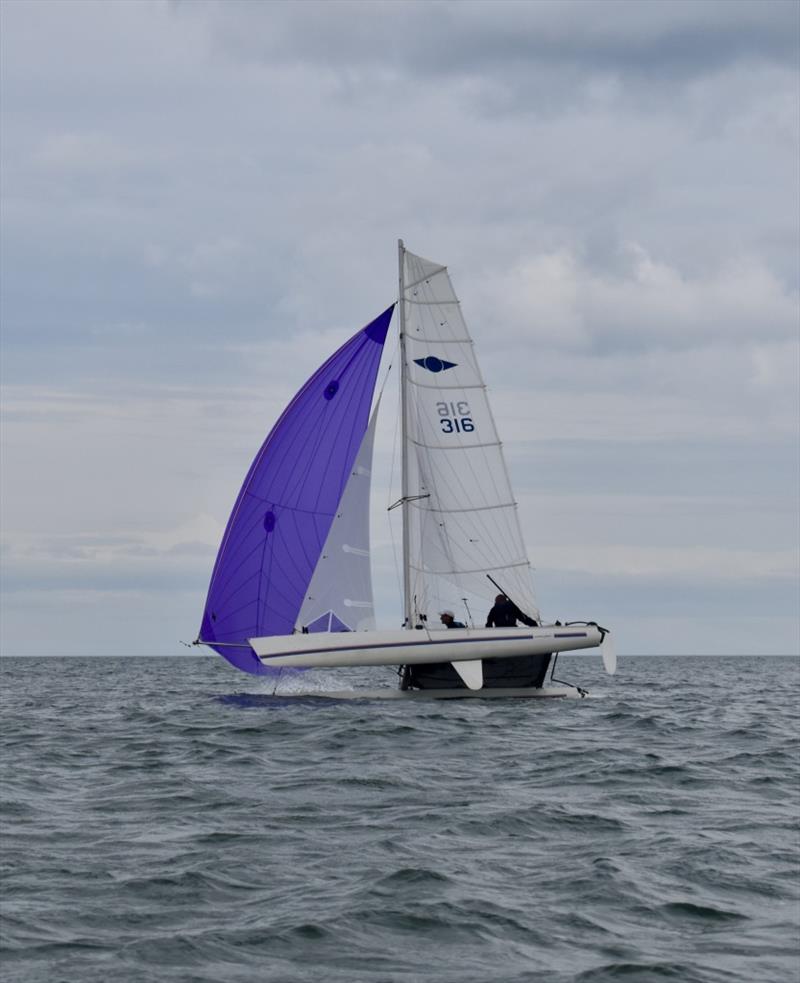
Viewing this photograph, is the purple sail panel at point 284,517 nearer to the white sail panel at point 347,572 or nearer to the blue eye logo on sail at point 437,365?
the white sail panel at point 347,572

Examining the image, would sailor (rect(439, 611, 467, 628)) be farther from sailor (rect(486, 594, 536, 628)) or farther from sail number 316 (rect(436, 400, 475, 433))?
sail number 316 (rect(436, 400, 475, 433))

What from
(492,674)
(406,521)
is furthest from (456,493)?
(492,674)

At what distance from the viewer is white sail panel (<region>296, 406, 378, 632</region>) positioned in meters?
26.5

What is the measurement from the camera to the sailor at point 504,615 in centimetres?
2652

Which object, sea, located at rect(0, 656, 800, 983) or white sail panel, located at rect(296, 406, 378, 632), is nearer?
sea, located at rect(0, 656, 800, 983)

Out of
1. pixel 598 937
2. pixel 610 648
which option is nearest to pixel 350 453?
pixel 610 648

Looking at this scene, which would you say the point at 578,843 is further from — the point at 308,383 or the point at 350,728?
the point at 308,383

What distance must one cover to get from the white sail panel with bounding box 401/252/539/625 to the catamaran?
3cm

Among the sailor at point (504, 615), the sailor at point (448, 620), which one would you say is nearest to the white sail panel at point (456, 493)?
the sailor at point (448, 620)

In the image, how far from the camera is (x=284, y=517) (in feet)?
87.3

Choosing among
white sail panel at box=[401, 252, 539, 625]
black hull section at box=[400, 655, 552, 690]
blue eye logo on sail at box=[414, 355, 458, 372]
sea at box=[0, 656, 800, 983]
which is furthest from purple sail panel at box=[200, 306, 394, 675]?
sea at box=[0, 656, 800, 983]

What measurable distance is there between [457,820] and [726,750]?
7855 millimetres

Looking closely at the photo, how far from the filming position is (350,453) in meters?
27.2

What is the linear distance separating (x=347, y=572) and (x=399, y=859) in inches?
647
